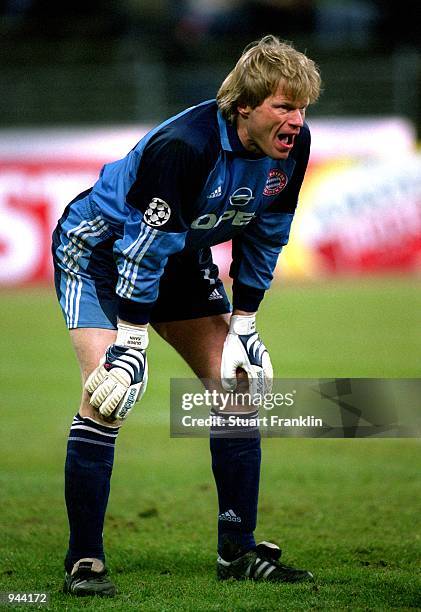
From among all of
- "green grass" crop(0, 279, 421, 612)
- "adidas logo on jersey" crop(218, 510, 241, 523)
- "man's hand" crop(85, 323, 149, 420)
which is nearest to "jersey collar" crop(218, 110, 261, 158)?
"man's hand" crop(85, 323, 149, 420)

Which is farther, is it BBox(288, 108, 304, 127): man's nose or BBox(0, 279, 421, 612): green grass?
BBox(0, 279, 421, 612): green grass

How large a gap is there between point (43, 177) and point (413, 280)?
20.2 feet

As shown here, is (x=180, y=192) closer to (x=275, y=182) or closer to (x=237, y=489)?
→ (x=275, y=182)

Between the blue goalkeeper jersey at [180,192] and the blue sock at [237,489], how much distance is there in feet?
2.80

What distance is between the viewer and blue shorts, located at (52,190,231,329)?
4.62m

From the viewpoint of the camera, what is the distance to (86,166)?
678 inches

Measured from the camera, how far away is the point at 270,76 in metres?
4.21

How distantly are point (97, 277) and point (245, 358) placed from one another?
0.76 m

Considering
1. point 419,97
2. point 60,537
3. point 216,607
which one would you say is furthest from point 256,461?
point 419,97

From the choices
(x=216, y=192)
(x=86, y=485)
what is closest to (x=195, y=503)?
(x=86, y=485)

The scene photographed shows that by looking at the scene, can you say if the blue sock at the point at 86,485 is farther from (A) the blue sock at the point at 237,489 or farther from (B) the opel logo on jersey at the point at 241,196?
(B) the opel logo on jersey at the point at 241,196

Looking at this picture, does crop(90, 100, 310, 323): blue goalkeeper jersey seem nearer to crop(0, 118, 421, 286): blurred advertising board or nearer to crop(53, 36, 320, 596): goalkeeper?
crop(53, 36, 320, 596): goalkeeper

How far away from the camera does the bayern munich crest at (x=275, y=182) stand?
4.62 meters

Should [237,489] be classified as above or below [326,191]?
below
